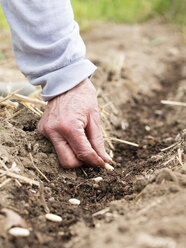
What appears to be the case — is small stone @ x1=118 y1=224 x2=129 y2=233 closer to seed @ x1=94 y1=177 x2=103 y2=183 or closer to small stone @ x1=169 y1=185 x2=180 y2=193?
small stone @ x1=169 y1=185 x2=180 y2=193

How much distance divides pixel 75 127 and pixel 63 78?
0.94ft

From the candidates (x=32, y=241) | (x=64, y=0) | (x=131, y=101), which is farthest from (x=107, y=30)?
(x=32, y=241)

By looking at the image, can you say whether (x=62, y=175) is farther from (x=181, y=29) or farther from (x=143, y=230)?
(x=181, y=29)

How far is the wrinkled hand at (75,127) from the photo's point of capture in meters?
1.81

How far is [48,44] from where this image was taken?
1.83 meters

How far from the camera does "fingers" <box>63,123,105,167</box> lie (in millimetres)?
1800

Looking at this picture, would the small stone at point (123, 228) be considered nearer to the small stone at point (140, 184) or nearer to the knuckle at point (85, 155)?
the small stone at point (140, 184)

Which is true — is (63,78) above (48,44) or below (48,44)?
below

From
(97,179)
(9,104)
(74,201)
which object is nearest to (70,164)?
(97,179)

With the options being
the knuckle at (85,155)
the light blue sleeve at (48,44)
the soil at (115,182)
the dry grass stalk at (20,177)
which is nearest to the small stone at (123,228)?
the soil at (115,182)

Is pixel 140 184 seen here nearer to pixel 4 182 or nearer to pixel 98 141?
pixel 98 141

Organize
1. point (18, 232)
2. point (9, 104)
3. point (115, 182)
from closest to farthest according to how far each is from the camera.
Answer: point (18, 232) < point (115, 182) < point (9, 104)

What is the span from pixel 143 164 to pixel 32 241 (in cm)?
97

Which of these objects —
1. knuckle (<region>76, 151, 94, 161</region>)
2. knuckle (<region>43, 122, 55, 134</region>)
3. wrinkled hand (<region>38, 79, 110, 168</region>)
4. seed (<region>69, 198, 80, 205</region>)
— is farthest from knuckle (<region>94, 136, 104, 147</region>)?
seed (<region>69, 198, 80, 205</region>)
